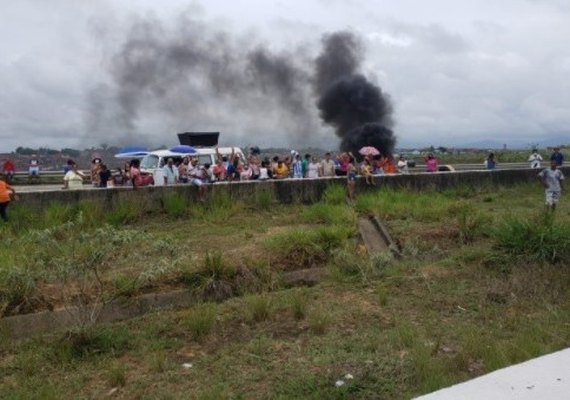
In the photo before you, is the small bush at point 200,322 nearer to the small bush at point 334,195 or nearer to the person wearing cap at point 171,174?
the small bush at point 334,195

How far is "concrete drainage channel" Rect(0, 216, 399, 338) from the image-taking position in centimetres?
676

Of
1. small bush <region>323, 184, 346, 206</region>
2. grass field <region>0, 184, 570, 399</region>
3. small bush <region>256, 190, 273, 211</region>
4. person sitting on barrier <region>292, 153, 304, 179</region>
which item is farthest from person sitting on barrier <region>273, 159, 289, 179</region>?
grass field <region>0, 184, 570, 399</region>

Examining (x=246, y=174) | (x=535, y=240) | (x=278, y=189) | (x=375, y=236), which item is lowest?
(x=375, y=236)

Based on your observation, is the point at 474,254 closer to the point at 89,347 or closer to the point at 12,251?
the point at 89,347

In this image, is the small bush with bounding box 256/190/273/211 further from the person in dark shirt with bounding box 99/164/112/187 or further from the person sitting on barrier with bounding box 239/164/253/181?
the person in dark shirt with bounding box 99/164/112/187

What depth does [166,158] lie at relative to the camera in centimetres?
1906

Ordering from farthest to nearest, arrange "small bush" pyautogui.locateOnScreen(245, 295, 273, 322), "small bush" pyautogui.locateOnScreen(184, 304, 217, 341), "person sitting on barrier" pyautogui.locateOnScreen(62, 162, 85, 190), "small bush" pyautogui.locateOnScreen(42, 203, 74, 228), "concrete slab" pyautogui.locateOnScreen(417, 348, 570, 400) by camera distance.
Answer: "person sitting on barrier" pyautogui.locateOnScreen(62, 162, 85, 190) < "small bush" pyautogui.locateOnScreen(42, 203, 74, 228) < "small bush" pyautogui.locateOnScreen(245, 295, 273, 322) < "small bush" pyautogui.locateOnScreen(184, 304, 217, 341) < "concrete slab" pyautogui.locateOnScreen(417, 348, 570, 400)

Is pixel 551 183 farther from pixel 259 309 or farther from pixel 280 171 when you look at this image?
pixel 259 309

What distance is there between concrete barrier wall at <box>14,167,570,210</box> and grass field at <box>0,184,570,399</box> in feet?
6.24

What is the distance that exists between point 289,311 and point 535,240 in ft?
12.8

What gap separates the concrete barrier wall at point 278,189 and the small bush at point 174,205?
0.13 meters

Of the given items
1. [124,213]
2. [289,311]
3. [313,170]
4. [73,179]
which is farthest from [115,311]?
[313,170]

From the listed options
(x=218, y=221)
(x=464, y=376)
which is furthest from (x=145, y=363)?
(x=218, y=221)

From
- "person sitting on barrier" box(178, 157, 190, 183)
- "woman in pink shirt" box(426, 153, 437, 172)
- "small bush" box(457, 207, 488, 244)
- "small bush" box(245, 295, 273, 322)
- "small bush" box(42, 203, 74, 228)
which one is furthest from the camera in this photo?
"woman in pink shirt" box(426, 153, 437, 172)
